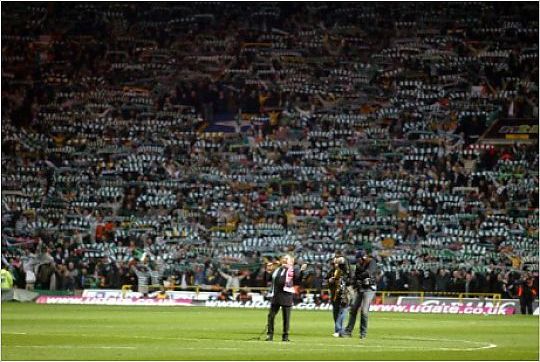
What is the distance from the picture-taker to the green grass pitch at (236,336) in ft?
86.1

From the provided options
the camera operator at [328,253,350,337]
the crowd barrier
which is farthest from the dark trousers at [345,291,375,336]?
the crowd barrier

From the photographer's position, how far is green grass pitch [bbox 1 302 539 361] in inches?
1033

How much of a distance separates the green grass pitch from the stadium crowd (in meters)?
9.71

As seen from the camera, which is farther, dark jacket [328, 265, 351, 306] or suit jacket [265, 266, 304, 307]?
dark jacket [328, 265, 351, 306]

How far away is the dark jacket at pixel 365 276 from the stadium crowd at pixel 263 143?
2099 centimetres

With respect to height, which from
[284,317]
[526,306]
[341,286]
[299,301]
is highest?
[341,286]

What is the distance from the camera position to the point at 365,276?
3144 cm

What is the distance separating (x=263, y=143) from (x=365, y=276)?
34775 millimetres

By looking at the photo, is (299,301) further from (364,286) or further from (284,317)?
(284,317)

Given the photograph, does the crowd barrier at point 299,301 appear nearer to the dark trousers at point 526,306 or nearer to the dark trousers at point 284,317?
the dark trousers at point 526,306

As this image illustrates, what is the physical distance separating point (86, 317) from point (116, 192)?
22.1 m

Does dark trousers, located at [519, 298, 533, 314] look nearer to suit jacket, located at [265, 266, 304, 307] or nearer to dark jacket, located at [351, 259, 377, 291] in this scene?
dark jacket, located at [351, 259, 377, 291]

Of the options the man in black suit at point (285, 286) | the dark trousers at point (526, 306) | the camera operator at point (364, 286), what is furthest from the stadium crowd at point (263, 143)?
the man in black suit at point (285, 286)

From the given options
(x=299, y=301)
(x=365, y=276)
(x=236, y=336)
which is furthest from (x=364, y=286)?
(x=299, y=301)
